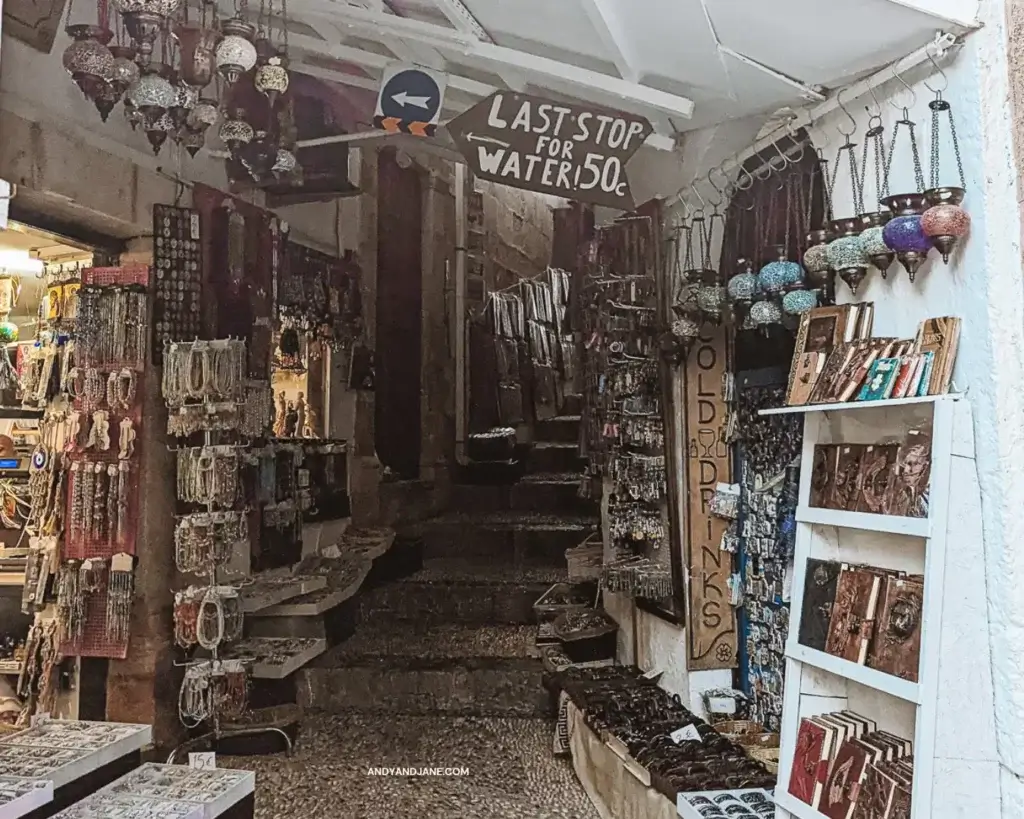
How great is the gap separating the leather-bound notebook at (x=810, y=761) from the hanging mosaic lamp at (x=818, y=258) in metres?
1.21

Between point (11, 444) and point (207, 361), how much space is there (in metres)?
1.72

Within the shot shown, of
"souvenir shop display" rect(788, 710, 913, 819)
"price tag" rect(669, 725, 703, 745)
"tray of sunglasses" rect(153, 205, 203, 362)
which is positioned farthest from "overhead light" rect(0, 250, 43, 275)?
"souvenir shop display" rect(788, 710, 913, 819)

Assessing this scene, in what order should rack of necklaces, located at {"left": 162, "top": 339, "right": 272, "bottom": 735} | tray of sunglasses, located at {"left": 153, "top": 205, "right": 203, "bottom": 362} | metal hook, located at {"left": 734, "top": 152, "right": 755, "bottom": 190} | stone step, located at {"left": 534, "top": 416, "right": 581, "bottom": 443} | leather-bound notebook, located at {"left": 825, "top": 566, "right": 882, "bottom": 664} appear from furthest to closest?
stone step, located at {"left": 534, "top": 416, "right": 581, "bottom": 443} < tray of sunglasses, located at {"left": 153, "top": 205, "right": 203, "bottom": 362} < rack of necklaces, located at {"left": 162, "top": 339, "right": 272, "bottom": 735} < metal hook, located at {"left": 734, "top": 152, "right": 755, "bottom": 190} < leather-bound notebook, located at {"left": 825, "top": 566, "right": 882, "bottom": 664}

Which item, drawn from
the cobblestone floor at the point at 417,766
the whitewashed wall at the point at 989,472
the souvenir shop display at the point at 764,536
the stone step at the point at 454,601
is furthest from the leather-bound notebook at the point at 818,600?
the stone step at the point at 454,601

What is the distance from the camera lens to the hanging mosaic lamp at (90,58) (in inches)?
92.0

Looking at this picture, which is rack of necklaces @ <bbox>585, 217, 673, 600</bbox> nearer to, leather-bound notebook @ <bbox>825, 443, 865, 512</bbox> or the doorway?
leather-bound notebook @ <bbox>825, 443, 865, 512</bbox>

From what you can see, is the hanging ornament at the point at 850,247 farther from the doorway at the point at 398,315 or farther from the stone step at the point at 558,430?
the stone step at the point at 558,430

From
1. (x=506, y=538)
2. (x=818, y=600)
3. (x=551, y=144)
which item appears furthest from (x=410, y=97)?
(x=506, y=538)

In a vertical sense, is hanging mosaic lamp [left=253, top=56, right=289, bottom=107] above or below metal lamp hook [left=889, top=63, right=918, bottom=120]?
above

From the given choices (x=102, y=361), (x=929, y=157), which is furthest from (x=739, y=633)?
(x=102, y=361)

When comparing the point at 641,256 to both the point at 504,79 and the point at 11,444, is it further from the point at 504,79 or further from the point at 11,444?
the point at 11,444

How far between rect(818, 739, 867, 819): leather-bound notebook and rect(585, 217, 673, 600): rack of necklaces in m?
1.57

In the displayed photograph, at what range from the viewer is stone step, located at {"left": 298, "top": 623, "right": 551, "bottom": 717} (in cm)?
477

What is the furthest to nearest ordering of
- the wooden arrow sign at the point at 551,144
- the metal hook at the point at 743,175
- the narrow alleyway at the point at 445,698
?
1. the narrow alleyway at the point at 445,698
2. the metal hook at the point at 743,175
3. the wooden arrow sign at the point at 551,144
